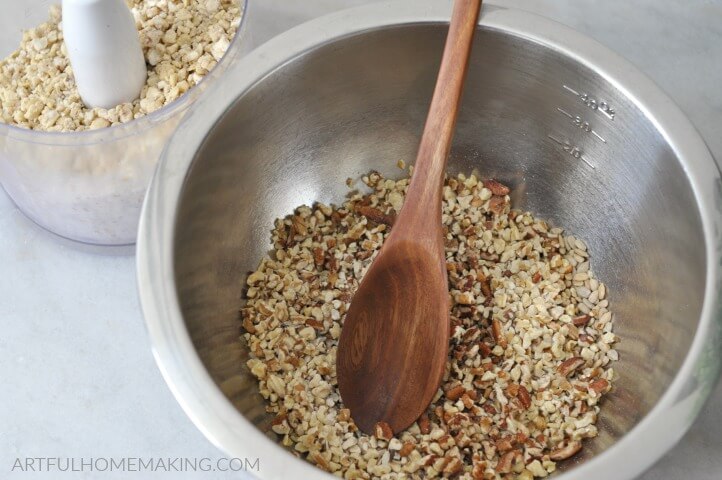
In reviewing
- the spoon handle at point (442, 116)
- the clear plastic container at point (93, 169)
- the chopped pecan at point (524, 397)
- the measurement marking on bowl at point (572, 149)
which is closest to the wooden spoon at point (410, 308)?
the spoon handle at point (442, 116)

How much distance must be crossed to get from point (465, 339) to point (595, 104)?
1.13ft

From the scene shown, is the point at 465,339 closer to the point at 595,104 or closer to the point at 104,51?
the point at 595,104

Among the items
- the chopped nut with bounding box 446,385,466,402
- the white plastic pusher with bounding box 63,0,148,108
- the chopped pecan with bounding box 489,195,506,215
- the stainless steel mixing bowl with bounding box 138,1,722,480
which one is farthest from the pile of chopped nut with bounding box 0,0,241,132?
the chopped nut with bounding box 446,385,466,402

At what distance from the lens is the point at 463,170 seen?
129 cm

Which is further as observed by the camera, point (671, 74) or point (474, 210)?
point (671, 74)

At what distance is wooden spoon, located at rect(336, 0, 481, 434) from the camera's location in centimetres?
108

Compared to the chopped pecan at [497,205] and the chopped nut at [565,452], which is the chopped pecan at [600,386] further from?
the chopped pecan at [497,205]

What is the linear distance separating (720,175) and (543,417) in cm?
36

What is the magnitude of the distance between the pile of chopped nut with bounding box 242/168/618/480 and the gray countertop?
0.15 metres

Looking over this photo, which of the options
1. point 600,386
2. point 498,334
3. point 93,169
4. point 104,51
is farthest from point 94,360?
point 600,386

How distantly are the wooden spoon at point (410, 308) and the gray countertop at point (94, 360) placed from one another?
9.0 inches

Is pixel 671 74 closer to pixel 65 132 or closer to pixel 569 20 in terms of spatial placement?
pixel 569 20

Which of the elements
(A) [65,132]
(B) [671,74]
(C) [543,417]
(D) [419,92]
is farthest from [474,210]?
(A) [65,132]

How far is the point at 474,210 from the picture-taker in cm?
125
